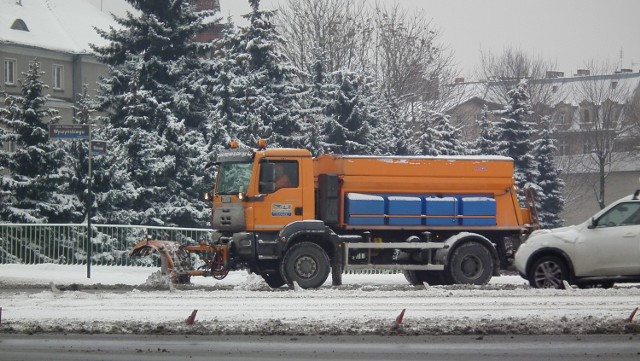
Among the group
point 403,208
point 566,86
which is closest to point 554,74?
point 566,86

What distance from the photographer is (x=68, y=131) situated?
2514cm

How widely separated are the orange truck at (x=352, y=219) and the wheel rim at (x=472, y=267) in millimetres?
21

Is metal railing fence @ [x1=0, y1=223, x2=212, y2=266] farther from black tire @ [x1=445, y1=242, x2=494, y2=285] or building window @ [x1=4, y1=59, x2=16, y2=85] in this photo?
building window @ [x1=4, y1=59, x2=16, y2=85]

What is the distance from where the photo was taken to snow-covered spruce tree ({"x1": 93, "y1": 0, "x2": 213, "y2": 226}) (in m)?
37.2

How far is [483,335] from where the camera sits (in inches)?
591

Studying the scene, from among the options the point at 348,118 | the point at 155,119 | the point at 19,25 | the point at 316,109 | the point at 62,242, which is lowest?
the point at 62,242

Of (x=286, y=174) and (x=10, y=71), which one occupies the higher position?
(x=10, y=71)

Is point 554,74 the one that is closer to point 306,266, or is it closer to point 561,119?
point 561,119

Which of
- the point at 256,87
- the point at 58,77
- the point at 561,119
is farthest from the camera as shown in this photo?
the point at 561,119

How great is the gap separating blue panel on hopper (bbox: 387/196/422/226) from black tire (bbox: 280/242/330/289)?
177 centimetres

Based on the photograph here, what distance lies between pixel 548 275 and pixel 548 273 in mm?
37

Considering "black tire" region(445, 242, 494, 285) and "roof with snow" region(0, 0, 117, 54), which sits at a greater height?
"roof with snow" region(0, 0, 117, 54)

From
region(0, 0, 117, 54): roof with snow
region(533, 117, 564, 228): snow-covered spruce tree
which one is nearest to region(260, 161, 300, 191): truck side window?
region(533, 117, 564, 228): snow-covered spruce tree

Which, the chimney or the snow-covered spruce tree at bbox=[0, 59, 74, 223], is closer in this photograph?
the snow-covered spruce tree at bbox=[0, 59, 74, 223]
